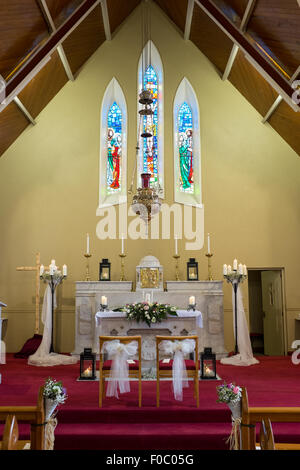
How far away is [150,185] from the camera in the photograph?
350 inches

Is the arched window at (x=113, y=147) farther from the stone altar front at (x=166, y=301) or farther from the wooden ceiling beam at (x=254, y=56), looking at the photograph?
the wooden ceiling beam at (x=254, y=56)

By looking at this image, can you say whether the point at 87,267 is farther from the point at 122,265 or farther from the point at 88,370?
the point at 88,370

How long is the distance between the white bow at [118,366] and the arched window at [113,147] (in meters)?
4.84

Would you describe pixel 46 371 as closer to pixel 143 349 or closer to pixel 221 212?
pixel 143 349

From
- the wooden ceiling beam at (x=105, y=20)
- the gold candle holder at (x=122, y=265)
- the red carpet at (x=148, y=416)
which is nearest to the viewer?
the red carpet at (x=148, y=416)

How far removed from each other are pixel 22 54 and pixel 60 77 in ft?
8.03

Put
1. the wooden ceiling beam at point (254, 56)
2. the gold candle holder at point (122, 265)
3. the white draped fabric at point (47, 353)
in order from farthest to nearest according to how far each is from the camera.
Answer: the gold candle holder at point (122, 265), the white draped fabric at point (47, 353), the wooden ceiling beam at point (254, 56)

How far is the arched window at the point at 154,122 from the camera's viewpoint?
9602mm

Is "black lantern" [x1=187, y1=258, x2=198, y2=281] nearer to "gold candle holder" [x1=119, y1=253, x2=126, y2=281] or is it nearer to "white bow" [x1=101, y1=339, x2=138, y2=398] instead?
"gold candle holder" [x1=119, y1=253, x2=126, y2=281]

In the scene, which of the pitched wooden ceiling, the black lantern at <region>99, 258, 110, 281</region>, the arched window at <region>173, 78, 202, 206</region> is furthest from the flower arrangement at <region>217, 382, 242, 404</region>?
the arched window at <region>173, 78, 202, 206</region>

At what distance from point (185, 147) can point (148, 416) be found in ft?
22.0

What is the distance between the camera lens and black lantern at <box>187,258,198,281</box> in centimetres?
863

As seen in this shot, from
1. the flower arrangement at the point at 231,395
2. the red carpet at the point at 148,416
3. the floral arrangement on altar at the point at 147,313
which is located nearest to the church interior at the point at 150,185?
the floral arrangement on altar at the point at 147,313

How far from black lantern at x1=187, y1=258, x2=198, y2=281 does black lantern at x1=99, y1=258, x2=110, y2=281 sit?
170 cm
